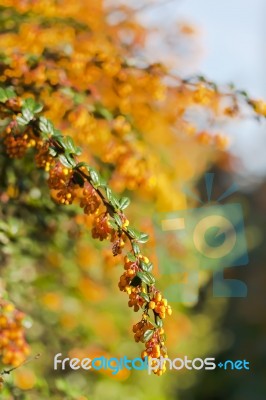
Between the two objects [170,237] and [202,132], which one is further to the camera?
[170,237]

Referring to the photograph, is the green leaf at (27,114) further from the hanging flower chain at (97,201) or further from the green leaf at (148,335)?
the green leaf at (148,335)

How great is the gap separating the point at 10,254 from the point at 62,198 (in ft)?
2.87

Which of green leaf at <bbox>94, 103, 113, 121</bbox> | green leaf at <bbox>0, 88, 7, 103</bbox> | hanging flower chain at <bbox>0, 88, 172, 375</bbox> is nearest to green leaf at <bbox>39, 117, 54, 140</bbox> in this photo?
hanging flower chain at <bbox>0, 88, 172, 375</bbox>

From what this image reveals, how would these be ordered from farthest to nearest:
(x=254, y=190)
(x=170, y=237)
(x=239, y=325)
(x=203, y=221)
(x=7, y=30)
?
(x=254, y=190) < (x=239, y=325) < (x=203, y=221) < (x=170, y=237) < (x=7, y=30)

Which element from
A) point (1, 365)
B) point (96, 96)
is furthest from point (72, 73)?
Result: point (1, 365)

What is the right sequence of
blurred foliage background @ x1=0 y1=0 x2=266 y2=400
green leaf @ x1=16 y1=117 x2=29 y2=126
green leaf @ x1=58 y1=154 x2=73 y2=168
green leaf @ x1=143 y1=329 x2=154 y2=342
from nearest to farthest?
green leaf @ x1=143 y1=329 x2=154 y2=342
green leaf @ x1=58 y1=154 x2=73 y2=168
green leaf @ x1=16 y1=117 x2=29 y2=126
blurred foliage background @ x1=0 y1=0 x2=266 y2=400

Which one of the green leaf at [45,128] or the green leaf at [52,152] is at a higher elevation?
the green leaf at [45,128]

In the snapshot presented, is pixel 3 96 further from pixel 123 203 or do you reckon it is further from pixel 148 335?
pixel 148 335

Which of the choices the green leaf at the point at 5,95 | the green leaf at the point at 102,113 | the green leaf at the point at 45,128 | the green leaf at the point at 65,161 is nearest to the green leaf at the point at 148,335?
the green leaf at the point at 65,161

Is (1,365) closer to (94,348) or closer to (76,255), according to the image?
(76,255)

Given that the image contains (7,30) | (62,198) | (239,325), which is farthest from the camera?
(239,325)

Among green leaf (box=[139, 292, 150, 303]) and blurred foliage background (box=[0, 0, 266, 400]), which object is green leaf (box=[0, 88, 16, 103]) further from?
green leaf (box=[139, 292, 150, 303])

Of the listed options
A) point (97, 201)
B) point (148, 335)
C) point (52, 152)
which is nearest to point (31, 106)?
point (52, 152)

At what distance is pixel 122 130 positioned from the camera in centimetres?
210
